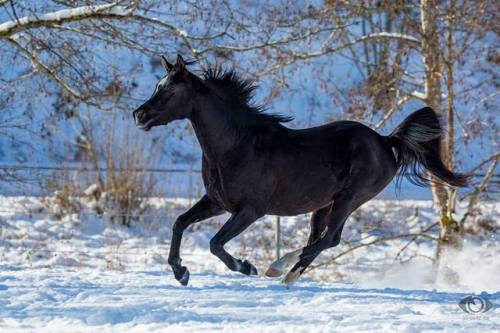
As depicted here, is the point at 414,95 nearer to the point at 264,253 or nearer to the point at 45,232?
the point at 264,253

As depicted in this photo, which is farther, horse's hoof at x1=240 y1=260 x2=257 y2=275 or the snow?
horse's hoof at x1=240 y1=260 x2=257 y2=275

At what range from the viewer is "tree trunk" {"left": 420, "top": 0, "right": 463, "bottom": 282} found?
40.0 feet

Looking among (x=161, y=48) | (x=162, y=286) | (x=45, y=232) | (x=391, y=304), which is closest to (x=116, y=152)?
(x=45, y=232)

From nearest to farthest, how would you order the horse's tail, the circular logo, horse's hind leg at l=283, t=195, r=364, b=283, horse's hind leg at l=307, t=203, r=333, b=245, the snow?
the snow
the circular logo
horse's hind leg at l=283, t=195, r=364, b=283
horse's hind leg at l=307, t=203, r=333, b=245
the horse's tail

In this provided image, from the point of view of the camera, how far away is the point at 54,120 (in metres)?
12.3

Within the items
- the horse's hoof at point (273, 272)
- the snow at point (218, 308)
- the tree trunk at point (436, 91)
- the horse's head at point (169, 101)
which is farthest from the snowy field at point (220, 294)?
the horse's head at point (169, 101)

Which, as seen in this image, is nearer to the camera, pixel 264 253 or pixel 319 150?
pixel 319 150

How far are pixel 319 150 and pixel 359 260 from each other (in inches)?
312

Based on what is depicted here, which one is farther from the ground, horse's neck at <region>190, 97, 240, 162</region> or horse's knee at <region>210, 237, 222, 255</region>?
horse's neck at <region>190, 97, 240, 162</region>

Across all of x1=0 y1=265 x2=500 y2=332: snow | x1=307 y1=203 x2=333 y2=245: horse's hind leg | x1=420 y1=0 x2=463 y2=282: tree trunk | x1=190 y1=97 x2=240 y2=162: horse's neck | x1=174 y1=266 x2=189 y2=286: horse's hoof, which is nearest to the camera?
x1=0 y1=265 x2=500 y2=332: snow

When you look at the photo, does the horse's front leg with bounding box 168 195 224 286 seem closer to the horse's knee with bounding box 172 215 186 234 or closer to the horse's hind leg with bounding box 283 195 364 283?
the horse's knee with bounding box 172 215 186 234

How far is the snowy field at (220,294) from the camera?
480cm

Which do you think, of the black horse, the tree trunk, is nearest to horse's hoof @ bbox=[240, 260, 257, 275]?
the black horse

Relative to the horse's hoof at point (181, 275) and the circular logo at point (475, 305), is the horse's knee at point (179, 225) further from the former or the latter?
the circular logo at point (475, 305)
